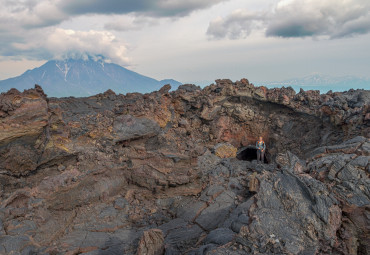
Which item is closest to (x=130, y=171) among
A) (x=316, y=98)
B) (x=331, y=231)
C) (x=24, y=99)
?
(x=24, y=99)

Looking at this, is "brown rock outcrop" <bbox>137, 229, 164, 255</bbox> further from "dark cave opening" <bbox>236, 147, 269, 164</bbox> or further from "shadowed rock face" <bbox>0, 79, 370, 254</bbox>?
"dark cave opening" <bbox>236, 147, 269, 164</bbox>

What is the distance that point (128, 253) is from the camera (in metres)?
7.64

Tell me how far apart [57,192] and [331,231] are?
30.1 feet

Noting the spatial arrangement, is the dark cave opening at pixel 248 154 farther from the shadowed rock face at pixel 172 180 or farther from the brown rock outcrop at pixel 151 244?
the brown rock outcrop at pixel 151 244

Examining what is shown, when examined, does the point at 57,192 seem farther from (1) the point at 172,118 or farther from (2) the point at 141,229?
(1) the point at 172,118

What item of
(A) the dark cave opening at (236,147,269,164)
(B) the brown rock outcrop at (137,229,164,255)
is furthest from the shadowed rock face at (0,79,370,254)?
(A) the dark cave opening at (236,147,269,164)

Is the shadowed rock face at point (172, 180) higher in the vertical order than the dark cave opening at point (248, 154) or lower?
higher

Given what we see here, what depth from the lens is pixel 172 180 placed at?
11.5 m

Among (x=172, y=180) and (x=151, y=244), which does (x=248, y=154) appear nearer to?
(x=172, y=180)

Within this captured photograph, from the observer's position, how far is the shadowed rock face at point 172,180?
5762 mm

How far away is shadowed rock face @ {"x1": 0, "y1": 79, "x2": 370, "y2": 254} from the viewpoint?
5762 millimetres

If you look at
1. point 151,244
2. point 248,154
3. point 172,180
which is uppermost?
point 151,244

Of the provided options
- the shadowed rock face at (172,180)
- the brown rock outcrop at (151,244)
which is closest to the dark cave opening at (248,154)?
the shadowed rock face at (172,180)

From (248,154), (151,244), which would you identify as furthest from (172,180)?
(248,154)
